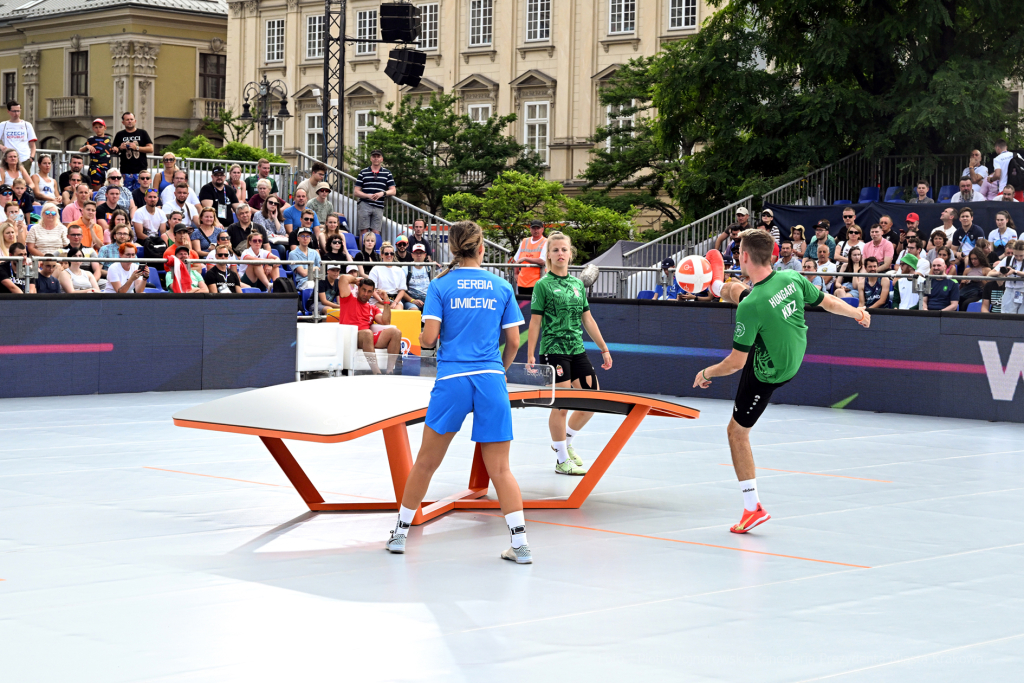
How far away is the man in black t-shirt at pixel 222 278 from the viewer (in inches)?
774

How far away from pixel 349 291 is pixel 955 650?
15.3m

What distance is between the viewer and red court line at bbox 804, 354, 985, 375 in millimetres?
17516

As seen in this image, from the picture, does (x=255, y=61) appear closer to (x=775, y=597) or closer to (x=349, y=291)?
(x=349, y=291)

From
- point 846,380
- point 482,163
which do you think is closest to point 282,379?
point 846,380

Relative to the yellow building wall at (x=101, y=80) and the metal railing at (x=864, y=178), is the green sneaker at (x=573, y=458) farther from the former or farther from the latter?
the yellow building wall at (x=101, y=80)

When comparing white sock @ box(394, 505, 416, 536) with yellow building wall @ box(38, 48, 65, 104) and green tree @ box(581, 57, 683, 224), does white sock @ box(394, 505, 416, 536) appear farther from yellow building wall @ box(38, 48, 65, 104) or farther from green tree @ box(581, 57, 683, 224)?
yellow building wall @ box(38, 48, 65, 104)

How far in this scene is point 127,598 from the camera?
6.77 metres

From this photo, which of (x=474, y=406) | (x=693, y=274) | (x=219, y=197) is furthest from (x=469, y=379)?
(x=219, y=197)

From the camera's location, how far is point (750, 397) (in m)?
8.91

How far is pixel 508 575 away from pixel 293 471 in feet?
8.53

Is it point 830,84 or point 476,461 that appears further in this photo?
point 830,84

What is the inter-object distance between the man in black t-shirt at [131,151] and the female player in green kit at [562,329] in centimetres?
1287

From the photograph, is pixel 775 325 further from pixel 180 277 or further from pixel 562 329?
pixel 180 277

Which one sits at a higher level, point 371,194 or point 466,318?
point 371,194
